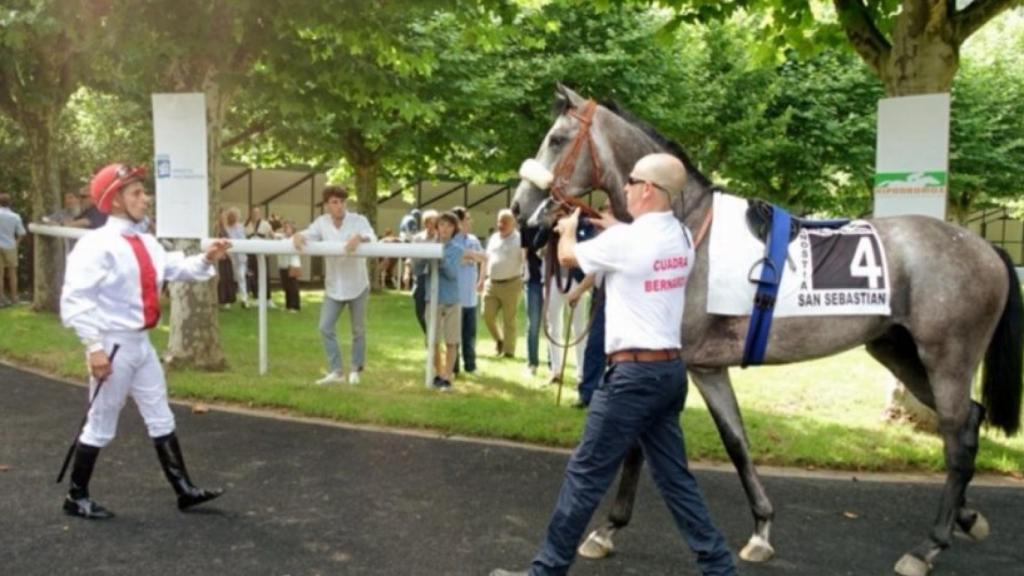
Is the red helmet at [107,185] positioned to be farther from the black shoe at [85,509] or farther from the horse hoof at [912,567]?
the horse hoof at [912,567]

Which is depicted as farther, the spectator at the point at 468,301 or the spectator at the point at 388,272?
the spectator at the point at 388,272

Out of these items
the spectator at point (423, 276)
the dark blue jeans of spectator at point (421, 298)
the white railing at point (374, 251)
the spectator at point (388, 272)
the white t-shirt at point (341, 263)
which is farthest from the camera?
the spectator at point (388, 272)

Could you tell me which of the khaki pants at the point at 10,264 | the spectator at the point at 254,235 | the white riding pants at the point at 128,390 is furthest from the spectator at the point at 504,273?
the khaki pants at the point at 10,264

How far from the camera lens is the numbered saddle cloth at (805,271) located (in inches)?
195

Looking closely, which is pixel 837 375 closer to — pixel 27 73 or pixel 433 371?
pixel 433 371

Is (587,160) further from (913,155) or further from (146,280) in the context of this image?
(913,155)

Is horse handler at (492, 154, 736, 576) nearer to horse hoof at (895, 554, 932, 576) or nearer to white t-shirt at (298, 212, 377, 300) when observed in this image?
horse hoof at (895, 554, 932, 576)

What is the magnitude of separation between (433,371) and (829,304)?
5.16m

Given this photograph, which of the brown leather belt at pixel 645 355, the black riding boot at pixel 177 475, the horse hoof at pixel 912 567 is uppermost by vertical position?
the brown leather belt at pixel 645 355

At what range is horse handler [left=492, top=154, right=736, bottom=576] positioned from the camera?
13.4 ft

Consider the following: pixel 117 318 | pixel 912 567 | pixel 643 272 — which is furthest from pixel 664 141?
pixel 117 318

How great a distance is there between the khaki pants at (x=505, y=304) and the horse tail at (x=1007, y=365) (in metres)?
6.77

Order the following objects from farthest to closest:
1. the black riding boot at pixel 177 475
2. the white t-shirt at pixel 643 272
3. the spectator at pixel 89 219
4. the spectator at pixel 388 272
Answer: the spectator at pixel 388 272, the spectator at pixel 89 219, the black riding boot at pixel 177 475, the white t-shirt at pixel 643 272

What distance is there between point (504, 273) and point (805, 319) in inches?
266
